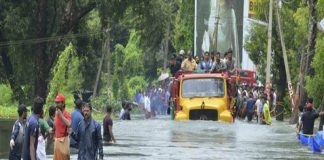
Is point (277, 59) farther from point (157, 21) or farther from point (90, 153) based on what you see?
point (90, 153)

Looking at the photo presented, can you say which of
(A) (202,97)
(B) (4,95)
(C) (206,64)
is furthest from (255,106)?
(B) (4,95)

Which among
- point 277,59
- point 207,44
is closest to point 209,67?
point 277,59

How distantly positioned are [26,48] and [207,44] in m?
30.7

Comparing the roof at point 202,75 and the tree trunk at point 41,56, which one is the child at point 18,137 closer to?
the roof at point 202,75

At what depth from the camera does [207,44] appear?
7712 centimetres

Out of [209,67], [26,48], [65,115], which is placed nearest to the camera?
[65,115]

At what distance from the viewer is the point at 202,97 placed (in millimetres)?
35562

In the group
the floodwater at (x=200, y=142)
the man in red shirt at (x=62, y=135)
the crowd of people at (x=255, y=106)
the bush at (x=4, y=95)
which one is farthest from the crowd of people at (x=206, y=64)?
the bush at (x=4, y=95)

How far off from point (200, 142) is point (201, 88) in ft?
28.3

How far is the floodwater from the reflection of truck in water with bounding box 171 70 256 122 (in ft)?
3.63

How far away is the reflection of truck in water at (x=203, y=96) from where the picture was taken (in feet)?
116

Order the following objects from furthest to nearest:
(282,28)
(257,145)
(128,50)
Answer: (128,50) < (282,28) < (257,145)

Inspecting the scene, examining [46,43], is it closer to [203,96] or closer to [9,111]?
[203,96]

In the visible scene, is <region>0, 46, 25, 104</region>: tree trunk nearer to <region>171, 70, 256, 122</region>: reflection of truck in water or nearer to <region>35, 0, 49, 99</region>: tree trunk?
<region>35, 0, 49, 99</region>: tree trunk
